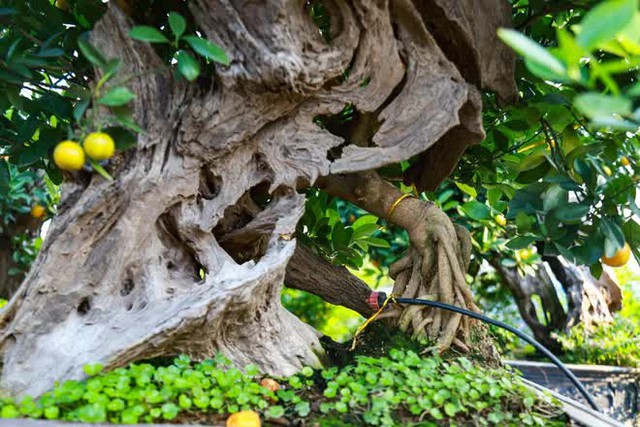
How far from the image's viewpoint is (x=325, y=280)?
6.43 ft

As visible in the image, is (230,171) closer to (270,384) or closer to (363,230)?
(270,384)

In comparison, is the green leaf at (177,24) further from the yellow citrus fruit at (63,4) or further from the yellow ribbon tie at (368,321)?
the yellow ribbon tie at (368,321)

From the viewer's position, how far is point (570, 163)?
167 cm

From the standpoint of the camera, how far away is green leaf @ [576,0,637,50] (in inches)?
26.7

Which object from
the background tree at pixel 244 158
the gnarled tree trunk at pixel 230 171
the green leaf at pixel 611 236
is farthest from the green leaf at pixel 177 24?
the green leaf at pixel 611 236

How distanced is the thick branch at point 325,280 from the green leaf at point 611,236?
715mm

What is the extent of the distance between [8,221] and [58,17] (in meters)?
2.96

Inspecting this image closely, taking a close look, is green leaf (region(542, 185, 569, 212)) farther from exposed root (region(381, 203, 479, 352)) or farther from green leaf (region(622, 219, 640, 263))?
exposed root (region(381, 203, 479, 352))

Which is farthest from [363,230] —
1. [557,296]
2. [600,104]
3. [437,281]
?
[557,296]

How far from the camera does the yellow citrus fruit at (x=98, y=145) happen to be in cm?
118

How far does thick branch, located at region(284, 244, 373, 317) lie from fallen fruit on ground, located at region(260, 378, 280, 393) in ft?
1.87

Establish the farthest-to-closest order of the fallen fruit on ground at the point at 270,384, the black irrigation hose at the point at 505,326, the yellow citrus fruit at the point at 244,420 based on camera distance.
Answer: the black irrigation hose at the point at 505,326, the fallen fruit on ground at the point at 270,384, the yellow citrus fruit at the point at 244,420

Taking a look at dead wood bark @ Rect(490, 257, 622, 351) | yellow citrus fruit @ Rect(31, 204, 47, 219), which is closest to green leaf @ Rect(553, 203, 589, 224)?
dead wood bark @ Rect(490, 257, 622, 351)

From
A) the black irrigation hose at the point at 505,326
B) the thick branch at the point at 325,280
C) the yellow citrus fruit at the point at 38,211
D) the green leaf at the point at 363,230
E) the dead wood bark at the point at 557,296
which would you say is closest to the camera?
the black irrigation hose at the point at 505,326
